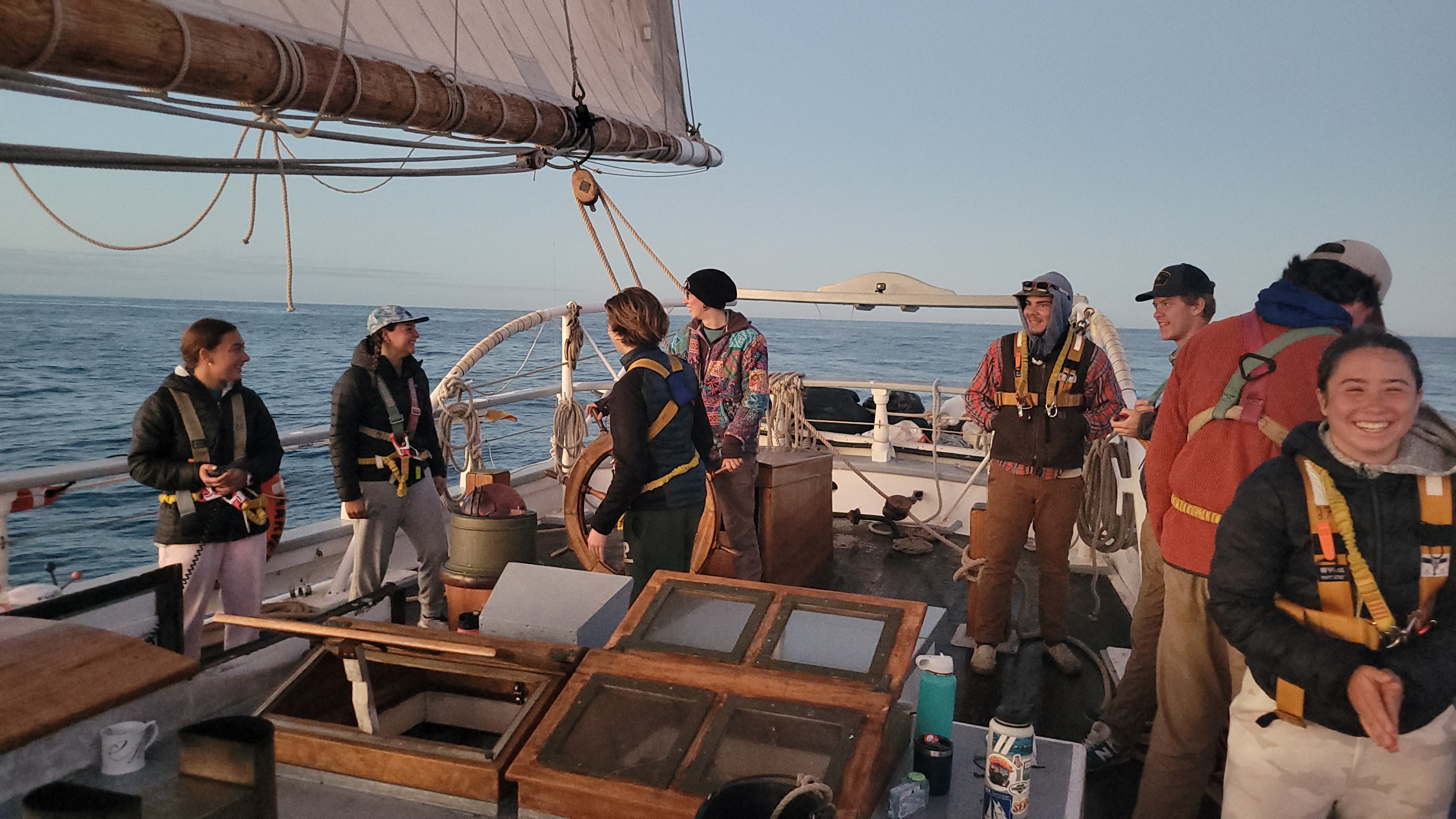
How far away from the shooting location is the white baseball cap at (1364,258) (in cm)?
223

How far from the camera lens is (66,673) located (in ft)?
5.42

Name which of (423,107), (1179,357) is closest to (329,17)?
(423,107)

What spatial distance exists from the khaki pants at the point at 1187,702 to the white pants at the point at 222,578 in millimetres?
2952

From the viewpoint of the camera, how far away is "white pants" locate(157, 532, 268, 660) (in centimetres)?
321

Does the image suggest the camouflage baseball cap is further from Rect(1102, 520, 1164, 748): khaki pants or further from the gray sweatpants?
Rect(1102, 520, 1164, 748): khaki pants

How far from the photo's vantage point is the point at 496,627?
225 centimetres

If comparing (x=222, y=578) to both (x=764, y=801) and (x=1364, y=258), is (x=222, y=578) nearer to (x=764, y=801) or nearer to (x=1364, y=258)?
(x=764, y=801)

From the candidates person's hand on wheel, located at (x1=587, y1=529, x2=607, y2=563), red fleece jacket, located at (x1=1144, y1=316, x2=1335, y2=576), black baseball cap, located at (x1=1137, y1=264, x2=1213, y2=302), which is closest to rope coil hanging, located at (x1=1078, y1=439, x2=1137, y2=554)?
black baseball cap, located at (x1=1137, y1=264, x2=1213, y2=302)

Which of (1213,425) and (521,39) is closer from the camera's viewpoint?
(1213,425)

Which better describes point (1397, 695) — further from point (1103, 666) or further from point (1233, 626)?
point (1103, 666)

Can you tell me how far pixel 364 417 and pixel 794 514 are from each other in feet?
7.56

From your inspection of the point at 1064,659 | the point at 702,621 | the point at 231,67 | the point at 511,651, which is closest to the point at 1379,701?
the point at 702,621

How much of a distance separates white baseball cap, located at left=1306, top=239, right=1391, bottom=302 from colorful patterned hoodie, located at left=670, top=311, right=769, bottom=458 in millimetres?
2116

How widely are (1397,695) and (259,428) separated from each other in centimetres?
348
